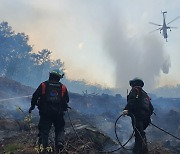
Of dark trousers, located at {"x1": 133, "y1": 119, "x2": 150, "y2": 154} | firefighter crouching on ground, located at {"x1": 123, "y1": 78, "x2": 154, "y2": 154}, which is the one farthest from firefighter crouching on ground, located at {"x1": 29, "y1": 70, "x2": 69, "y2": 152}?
dark trousers, located at {"x1": 133, "y1": 119, "x2": 150, "y2": 154}

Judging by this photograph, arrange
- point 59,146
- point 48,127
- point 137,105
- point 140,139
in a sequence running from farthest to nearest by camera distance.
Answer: point 137,105, point 140,139, point 48,127, point 59,146

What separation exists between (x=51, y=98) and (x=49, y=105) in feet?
0.61

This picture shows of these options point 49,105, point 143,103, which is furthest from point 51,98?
point 143,103

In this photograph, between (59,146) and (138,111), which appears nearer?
(59,146)

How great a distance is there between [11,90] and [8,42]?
1962 cm

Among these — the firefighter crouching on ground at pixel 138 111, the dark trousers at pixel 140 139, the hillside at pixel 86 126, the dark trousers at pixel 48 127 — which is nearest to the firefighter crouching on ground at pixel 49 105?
the dark trousers at pixel 48 127

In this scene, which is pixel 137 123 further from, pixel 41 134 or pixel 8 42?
pixel 8 42

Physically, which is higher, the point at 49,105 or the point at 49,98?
the point at 49,98

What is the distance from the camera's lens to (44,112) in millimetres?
6836

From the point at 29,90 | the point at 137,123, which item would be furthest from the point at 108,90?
the point at 137,123

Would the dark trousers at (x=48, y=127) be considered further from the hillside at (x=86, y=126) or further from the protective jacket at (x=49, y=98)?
the hillside at (x=86, y=126)

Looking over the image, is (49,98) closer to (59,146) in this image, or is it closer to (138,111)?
(59,146)

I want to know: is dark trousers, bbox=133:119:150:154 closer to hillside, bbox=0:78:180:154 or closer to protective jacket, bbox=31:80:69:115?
hillside, bbox=0:78:180:154

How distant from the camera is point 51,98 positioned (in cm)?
688
